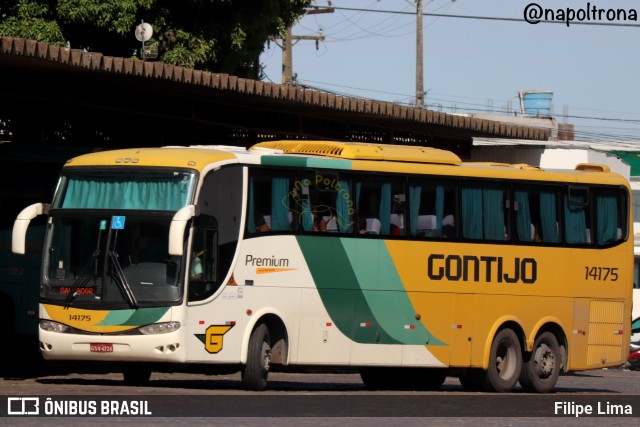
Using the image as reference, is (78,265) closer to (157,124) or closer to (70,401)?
(70,401)

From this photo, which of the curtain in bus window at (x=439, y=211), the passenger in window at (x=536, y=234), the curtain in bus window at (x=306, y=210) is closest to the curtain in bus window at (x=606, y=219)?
the passenger in window at (x=536, y=234)

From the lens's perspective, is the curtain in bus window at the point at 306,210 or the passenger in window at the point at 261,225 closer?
the passenger in window at the point at 261,225

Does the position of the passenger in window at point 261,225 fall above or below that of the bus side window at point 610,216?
below

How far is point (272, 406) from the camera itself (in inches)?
633

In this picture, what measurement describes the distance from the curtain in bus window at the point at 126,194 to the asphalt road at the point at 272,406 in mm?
2388

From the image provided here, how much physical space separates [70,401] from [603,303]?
11.0 metres

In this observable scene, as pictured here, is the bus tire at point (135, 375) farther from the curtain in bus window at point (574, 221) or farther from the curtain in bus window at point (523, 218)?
the curtain in bus window at point (574, 221)

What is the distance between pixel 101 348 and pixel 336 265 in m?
3.74

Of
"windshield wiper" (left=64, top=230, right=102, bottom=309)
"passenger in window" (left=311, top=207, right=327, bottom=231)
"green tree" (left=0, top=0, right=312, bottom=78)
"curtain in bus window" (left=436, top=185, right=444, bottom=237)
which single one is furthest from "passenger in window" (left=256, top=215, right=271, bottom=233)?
"green tree" (left=0, top=0, right=312, bottom=78)

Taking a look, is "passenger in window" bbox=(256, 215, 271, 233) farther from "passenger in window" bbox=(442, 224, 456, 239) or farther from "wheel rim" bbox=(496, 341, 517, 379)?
"wheel rim" bbox=(496, 341, 517, 379)

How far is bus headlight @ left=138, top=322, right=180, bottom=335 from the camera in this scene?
1847 cm

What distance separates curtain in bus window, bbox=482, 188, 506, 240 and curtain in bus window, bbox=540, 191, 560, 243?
0.82 metres

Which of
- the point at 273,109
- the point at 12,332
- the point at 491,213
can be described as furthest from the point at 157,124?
the point at 491,213

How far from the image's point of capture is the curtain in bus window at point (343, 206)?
20.7 metres
